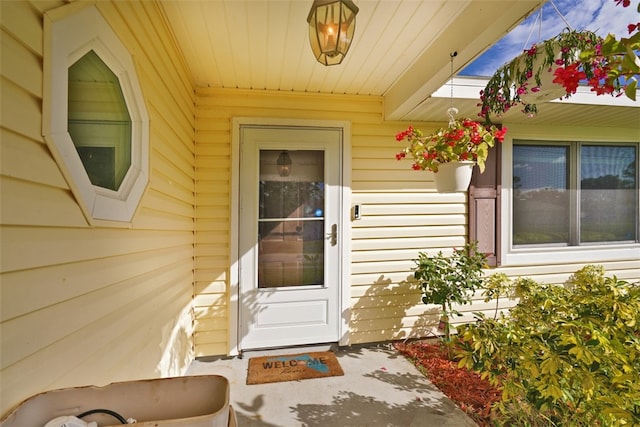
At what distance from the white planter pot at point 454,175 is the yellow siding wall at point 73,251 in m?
1.90

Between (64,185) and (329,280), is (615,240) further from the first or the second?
(64,185)

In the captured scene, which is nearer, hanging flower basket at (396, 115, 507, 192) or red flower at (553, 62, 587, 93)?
red flower at (553, 62, 587, 93)

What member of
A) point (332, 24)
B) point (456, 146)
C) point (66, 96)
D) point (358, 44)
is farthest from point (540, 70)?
point (66, 96)

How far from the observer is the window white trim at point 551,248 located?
2.98 metres

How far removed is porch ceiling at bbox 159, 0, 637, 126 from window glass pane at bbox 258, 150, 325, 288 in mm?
697

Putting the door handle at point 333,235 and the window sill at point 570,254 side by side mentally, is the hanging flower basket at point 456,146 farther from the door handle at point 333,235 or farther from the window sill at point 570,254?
the window sill at point 570,254

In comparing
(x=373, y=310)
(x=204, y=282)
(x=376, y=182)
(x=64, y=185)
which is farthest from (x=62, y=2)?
(x=373, y=310)

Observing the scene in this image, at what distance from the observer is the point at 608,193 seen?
3.28 meters

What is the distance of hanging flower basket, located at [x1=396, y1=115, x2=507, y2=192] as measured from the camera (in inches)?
71.1

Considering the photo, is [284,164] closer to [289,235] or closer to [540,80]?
→ [289,235]

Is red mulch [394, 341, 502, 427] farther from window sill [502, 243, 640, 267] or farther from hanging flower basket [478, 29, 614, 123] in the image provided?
hanging flower basket [478, 29, 614, 123]

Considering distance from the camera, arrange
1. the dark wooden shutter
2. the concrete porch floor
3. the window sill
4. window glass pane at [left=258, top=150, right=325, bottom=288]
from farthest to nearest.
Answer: the window sill
the dark wooden shutter
window glass pane at [left=258, top=150, right=325, bottom=288]
the concrete porch floor

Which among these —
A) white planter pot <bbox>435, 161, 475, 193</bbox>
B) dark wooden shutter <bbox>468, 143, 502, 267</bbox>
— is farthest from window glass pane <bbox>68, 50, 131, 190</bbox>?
dark wooden shutter <bbox>468, 143, 502, 267</bbox>

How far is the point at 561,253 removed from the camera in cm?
312
